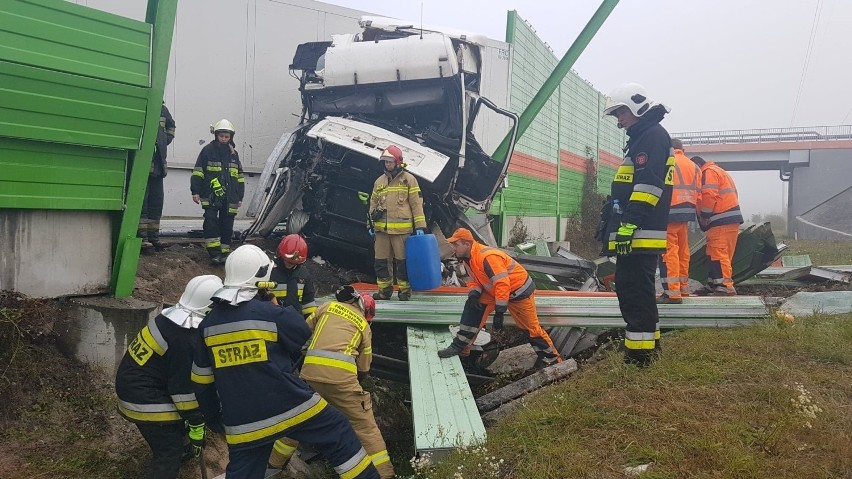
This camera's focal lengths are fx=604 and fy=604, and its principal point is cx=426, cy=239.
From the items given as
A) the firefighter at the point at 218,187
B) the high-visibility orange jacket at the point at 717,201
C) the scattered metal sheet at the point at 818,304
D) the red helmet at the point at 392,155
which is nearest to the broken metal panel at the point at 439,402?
the red helmet at the point at 392,155

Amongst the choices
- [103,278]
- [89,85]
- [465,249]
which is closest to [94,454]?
[103,278]

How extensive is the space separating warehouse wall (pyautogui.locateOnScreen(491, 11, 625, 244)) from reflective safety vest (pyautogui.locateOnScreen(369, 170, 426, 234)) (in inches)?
232

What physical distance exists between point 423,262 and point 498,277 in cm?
159

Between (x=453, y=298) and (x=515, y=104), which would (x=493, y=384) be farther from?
(x=515, y=104)

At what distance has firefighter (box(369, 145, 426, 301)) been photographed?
19.8 feet

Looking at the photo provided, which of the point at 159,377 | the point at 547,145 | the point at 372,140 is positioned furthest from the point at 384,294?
the point at 547,145

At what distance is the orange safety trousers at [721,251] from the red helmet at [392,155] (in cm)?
318

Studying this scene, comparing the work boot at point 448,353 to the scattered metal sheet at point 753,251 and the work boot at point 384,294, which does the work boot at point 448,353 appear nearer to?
the work boot at point 384,294

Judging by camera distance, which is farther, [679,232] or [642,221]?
[679,232]

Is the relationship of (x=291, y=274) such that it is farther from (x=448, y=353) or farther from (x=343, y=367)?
(x=448, y=353)

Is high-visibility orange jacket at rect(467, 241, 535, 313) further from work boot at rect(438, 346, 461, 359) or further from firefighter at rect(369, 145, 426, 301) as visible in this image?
firefighter at rect(369, 145, 426, 301)

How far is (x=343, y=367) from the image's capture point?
3652 mm

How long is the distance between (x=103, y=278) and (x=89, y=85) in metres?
1.44

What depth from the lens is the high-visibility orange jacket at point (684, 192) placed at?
5512mm
